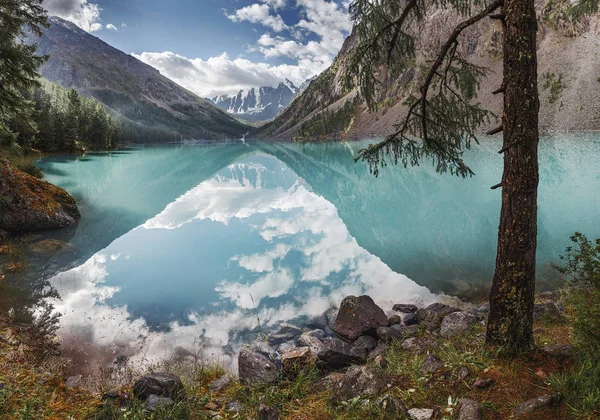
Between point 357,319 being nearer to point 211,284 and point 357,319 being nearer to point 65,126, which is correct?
point 211,284

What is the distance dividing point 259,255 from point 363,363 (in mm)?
9004

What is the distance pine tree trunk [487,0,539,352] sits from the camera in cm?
419

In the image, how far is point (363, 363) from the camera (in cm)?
704

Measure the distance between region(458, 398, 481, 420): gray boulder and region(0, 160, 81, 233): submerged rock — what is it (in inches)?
754

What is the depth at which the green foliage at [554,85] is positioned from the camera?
102188mm

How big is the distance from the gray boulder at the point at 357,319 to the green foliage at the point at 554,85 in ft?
403

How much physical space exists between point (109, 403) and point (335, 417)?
10.7 ft

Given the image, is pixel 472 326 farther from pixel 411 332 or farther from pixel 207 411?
pixel 207 411

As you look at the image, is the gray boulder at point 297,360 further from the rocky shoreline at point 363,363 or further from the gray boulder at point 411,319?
the gray boulder at point 411,319

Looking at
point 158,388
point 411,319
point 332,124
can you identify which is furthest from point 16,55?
point 332,124

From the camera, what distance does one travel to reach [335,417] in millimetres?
4336

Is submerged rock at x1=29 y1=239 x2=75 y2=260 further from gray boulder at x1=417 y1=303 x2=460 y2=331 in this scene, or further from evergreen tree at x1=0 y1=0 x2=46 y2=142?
gray boulder at x1=417 y1=303 x2=460 y2=331

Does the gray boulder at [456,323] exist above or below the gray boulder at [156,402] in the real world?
above

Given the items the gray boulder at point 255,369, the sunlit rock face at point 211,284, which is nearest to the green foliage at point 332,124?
Result: the sunlit rock face at point 211,284
